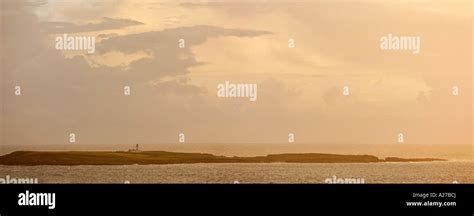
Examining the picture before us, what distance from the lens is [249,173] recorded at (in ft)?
26.4

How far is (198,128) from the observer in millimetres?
8039

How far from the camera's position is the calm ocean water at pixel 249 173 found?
7961 millimetres

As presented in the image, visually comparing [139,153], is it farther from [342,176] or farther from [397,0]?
[397,0]

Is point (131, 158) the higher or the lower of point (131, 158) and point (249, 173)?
the higher

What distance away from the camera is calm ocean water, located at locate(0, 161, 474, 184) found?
7.96 meters

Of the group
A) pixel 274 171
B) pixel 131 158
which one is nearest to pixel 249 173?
pixel 274 171

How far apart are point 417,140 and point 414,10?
130cm

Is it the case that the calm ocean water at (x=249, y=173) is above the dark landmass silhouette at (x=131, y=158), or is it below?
below

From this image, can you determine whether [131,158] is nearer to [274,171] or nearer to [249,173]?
[249,173]

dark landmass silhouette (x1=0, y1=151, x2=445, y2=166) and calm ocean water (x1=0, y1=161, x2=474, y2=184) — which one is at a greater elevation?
dark landmass silhouette (x1=0, y1=151, x2=445, y2=166)
